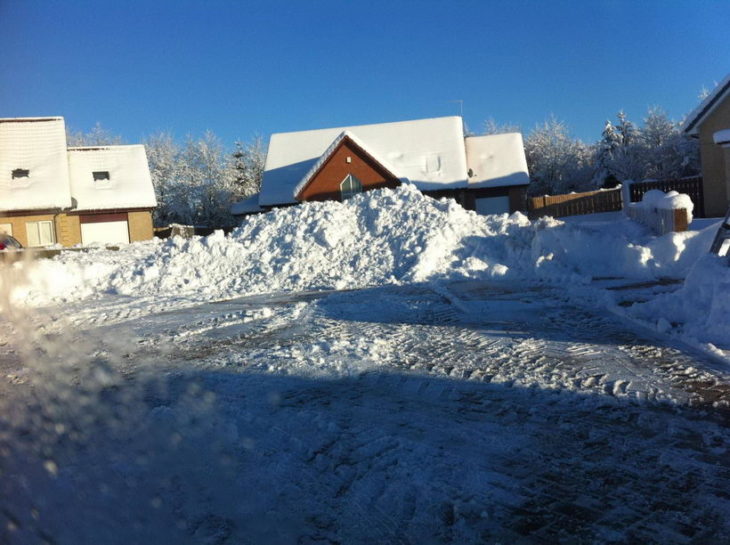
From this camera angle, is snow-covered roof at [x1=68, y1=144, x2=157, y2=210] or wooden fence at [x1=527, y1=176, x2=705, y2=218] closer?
wooden fence at [x1=527, y1=176, x2=705, y2=218]

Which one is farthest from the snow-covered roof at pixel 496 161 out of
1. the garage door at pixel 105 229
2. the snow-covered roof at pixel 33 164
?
the snow-covered roof at pixel 33 164

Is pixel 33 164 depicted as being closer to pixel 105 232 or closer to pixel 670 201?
pixel 105 232

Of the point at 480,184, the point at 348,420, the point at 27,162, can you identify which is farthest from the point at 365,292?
the point at 27,162

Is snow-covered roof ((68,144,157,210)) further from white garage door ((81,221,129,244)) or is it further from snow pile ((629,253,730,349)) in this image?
snow pile ((629,253,730,349))

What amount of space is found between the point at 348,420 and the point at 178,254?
12849 millimetres

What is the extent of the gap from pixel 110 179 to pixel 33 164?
4169 mm

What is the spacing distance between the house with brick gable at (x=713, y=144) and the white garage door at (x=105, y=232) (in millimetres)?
29540

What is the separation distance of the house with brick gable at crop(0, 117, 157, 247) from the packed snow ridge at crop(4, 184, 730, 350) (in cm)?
1615

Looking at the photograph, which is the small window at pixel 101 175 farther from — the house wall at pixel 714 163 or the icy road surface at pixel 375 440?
the house wall at pixel 714 163

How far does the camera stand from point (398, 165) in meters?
33.1

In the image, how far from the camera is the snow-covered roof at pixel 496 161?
34.3 meters

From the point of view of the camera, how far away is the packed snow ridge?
12969 millimetres

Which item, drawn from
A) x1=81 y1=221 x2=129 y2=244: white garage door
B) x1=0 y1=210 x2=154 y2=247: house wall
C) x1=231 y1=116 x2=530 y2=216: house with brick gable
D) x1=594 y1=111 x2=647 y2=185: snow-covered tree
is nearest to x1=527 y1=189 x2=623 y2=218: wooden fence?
x1=231 y1=116 x2=530 y2=216: house with brick gable

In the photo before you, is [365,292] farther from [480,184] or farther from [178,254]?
[480,184]
